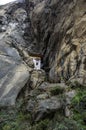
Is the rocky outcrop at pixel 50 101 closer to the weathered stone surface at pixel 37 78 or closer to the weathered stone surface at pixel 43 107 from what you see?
the weathered stone surface at pixel 43 107

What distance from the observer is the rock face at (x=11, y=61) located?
111 feet

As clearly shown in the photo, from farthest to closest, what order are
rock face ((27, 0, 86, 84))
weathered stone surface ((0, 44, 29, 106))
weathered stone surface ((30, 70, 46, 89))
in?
weathered stone surface ((30, 70, 46, 89)) < rock face ((27, 0, 86, 84)) < weathered stone surface ((0, 44, 29, 106))

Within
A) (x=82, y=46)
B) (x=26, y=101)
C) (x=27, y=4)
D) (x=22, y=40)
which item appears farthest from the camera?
(x=27, y=4)

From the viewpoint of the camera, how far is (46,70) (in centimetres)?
4019

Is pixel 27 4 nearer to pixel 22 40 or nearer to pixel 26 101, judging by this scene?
pixel 22 40

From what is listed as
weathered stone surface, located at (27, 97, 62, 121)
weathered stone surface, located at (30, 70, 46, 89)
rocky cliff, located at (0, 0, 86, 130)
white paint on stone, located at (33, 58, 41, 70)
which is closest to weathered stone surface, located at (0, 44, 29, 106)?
rocky cliff, located at (0, 0, 86, 130)

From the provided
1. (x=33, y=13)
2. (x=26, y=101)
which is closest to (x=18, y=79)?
(x=26, y=101)

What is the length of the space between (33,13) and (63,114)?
1171 inches

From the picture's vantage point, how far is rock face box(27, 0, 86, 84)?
3362cm

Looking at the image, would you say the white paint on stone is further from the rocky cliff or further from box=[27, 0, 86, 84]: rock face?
box=[27, 0, 86, 84]: rock face

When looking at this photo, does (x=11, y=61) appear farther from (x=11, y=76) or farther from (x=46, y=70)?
(x=46, y=70)

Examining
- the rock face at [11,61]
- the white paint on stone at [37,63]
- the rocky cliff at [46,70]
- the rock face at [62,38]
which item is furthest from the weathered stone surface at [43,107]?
the white paint on stone at [37,63]

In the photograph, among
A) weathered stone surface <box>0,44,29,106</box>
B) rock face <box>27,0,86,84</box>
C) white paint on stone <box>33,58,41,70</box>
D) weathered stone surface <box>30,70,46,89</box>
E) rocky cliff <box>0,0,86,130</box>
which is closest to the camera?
rocky cliff <box>0,0,86,130</box>

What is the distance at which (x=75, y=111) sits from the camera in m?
27.0
